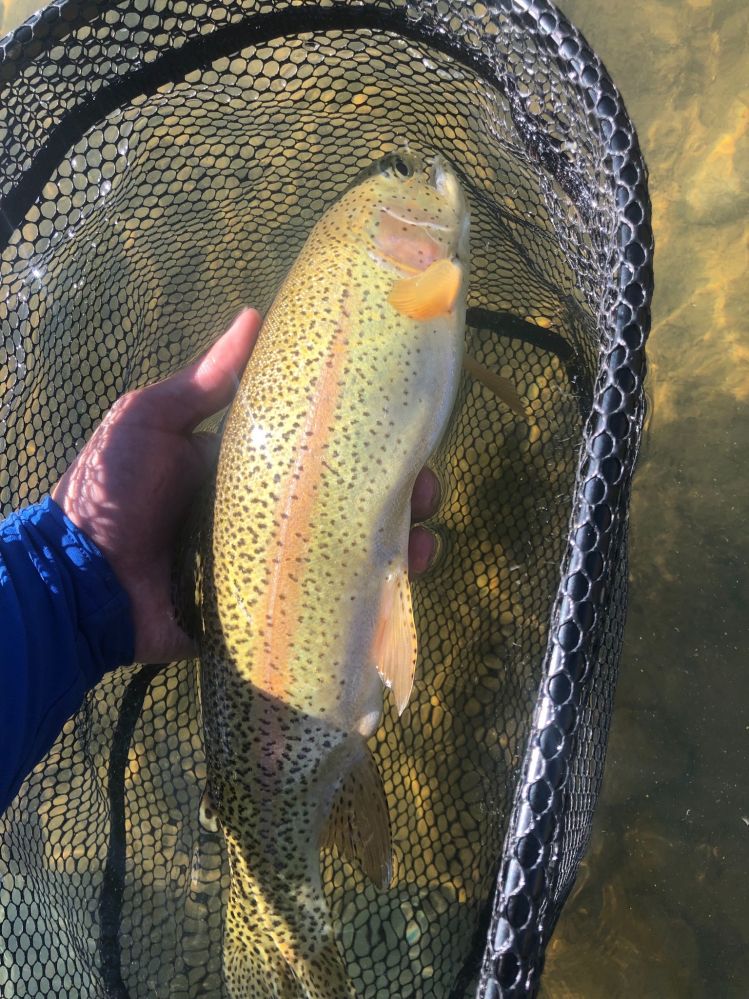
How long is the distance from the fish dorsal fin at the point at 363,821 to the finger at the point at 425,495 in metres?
0.89

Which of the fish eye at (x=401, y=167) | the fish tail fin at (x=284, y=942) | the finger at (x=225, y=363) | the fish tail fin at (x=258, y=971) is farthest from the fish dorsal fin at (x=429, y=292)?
the fish tail fin at (x=258, y=971)

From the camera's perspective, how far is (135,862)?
296 cm

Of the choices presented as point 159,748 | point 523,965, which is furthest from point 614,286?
point 159,748

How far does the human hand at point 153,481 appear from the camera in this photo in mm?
2672

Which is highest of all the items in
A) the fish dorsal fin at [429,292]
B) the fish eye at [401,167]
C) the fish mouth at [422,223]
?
the fish eye at [401,167]

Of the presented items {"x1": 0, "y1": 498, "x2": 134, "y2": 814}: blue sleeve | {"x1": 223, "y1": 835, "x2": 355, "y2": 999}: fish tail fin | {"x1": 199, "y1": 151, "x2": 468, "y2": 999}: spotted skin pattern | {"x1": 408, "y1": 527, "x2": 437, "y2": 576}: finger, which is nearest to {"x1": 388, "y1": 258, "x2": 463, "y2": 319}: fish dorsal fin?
{"x1": 199, "y1": 151, "x2": 468, "y2": 999}: spotted skin pattern

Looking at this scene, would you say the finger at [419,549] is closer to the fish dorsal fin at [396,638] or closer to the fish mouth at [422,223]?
the fish dorsal fin at [396,638]

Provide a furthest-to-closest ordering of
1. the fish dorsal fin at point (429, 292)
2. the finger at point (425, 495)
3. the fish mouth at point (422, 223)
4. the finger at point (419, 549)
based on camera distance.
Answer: the finger at point (419, 549), the finger at point (425, 495), the fish mouth at point (422, 223), the fish dorsal fin at point (429, 292)

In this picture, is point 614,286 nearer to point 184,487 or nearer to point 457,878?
point 184,487

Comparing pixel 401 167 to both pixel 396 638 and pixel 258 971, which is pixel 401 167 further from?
pixel 258 971

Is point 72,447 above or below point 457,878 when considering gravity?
above

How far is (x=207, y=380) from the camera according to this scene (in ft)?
9.15

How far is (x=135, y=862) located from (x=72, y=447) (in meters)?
1.61

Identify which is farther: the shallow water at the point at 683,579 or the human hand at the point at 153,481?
the shallow water at the point at 683,579
